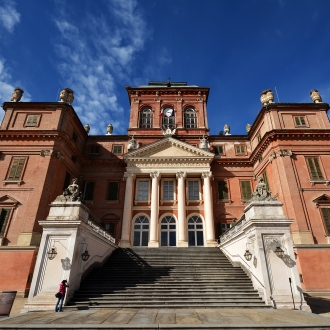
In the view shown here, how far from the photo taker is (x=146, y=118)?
102ft

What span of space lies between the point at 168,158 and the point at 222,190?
708 centimetres

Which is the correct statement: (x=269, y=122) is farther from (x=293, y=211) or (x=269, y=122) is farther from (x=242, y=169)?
(x=293, y=211)

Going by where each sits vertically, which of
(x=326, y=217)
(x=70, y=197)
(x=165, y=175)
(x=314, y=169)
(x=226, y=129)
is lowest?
(x=70, y=197)

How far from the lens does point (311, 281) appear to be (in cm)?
1644

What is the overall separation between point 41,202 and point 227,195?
60.5ft

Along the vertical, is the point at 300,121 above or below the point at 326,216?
above

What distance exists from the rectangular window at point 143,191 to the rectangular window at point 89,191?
208 inches

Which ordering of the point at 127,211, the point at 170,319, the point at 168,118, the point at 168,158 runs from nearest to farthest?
the point at 170,319, the point at 127,211, the point at 168,158, the point at 168,118

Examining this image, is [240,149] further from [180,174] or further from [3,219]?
[3,219]

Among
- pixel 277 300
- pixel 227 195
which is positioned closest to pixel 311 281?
pixel 277 300

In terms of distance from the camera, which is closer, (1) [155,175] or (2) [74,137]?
(1) [155,175]

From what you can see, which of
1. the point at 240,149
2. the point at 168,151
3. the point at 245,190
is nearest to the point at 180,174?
the point at 168,151

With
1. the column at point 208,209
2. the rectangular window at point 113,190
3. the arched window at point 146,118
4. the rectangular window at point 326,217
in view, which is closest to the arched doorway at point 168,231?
the column at point 208,209

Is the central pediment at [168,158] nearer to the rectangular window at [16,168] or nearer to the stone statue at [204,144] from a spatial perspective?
the stone statue at [204,144]
